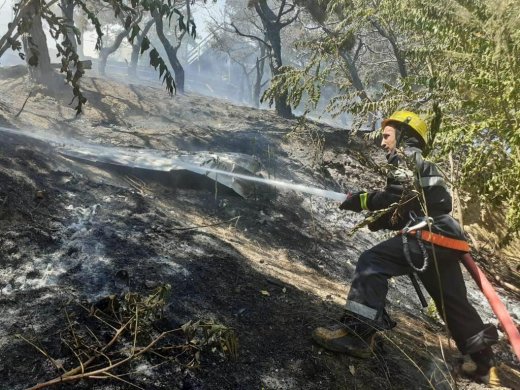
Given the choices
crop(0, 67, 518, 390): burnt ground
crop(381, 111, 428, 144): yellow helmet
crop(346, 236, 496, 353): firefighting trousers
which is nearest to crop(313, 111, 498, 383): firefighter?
crop(346, 236, 496, 353): firefighting trousers

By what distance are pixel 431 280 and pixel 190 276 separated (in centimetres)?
191

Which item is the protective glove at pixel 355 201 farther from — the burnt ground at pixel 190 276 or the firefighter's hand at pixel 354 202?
the burnt ground at pixel 190 276

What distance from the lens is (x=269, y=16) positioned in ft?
47.0

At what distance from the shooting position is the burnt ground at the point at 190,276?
2174 mm

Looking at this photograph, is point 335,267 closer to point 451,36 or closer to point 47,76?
point 451,36

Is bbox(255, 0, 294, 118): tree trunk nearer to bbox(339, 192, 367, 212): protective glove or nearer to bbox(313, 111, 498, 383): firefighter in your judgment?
bbox(339, 192, 367, 212): protective glove

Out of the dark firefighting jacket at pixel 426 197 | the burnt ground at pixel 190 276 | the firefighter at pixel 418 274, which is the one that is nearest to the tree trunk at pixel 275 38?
the burnt ground at pixel 190 276

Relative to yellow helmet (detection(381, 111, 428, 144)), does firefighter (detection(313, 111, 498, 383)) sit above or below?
below

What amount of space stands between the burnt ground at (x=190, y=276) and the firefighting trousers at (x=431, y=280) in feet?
0.84

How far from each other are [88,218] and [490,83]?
→ 4350 millimetres

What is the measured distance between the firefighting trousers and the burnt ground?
0.84 ft

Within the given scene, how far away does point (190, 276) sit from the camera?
3158 mm

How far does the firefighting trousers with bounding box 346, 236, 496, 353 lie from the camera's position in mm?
2723

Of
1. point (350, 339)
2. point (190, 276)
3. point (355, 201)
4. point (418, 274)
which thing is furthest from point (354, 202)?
point (190, 276)
